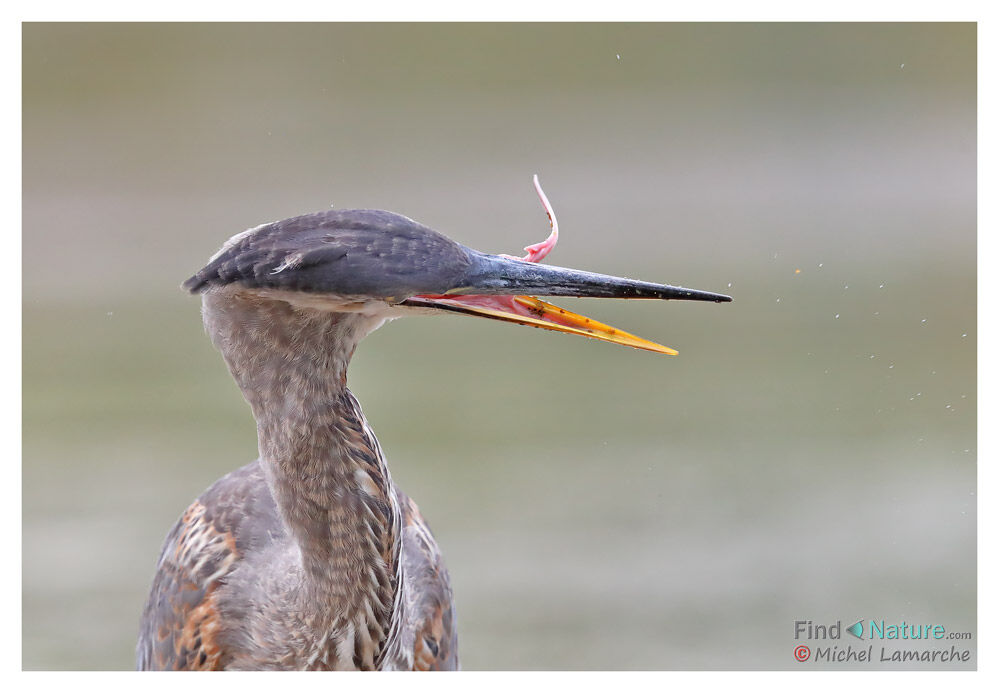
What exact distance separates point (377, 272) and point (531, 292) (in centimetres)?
27

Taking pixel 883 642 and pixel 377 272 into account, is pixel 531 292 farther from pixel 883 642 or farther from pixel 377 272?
pixel 883 642

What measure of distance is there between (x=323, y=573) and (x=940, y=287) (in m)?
5.85

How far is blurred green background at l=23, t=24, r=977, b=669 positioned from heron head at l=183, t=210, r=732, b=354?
2.77m

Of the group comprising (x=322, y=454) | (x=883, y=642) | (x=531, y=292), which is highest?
(x=531, y=292)

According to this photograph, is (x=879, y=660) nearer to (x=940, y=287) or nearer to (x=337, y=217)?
(x=337, y=217)

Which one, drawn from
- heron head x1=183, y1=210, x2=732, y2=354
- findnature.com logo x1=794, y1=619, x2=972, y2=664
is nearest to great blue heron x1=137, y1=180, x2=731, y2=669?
heron head x1=183, y1=210, x2=732, y2=354

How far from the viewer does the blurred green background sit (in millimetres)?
4992

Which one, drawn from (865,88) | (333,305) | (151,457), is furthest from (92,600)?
(865,88)

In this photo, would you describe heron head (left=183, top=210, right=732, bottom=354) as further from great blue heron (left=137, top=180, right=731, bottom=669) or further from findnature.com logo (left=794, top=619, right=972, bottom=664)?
findnature.com logo (left=794, top=619, right=972, bottom=664)

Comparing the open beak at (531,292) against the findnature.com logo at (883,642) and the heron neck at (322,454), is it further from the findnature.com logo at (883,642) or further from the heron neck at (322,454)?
the findnature.com logo at (883,642)

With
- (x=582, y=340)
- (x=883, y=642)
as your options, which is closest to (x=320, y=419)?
(x=883, y=642)

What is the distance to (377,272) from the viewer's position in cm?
181

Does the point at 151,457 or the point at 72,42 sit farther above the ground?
the point at 72,42

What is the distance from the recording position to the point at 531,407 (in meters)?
6.26
